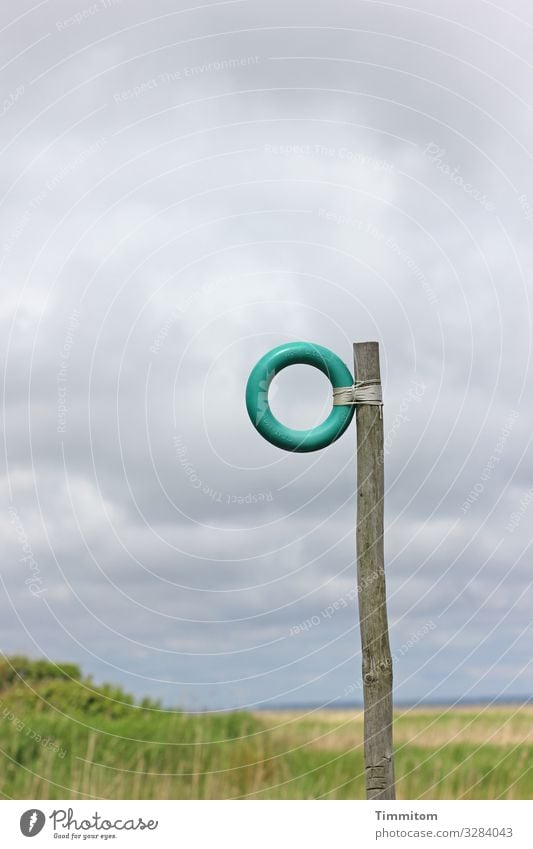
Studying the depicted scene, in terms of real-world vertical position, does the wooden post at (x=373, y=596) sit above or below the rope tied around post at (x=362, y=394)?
below

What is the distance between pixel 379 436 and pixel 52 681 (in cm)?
692

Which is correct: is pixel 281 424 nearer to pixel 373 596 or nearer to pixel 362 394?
pixel 362 394

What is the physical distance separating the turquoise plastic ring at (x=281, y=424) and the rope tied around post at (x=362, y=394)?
42mm

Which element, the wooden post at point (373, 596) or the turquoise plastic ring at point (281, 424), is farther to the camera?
the turquoise plastic ring at point (281, 424)

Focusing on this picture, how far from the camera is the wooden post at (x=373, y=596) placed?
709 centimetres

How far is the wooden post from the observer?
23.3 feet

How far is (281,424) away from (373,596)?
1.59 meters

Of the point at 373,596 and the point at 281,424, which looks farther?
the point at 281,424

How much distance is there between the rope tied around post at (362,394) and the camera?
7.52 metres

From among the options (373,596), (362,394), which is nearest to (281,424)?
(362,394)

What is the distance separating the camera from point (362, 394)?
24.7 feet

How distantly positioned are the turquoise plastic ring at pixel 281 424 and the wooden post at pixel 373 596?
15cm

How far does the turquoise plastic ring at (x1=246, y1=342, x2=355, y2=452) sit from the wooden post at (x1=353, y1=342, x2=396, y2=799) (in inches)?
6.0
